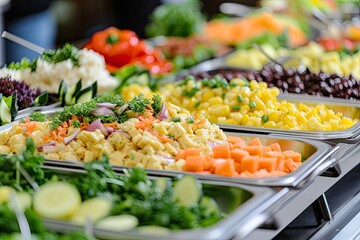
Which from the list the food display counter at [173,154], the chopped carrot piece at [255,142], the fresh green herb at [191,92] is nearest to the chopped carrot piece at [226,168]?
the food display counter at [173,154]

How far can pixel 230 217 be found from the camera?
172 centimetres

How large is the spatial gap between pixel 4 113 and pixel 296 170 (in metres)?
1.19

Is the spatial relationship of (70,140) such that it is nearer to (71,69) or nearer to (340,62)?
(71,69)

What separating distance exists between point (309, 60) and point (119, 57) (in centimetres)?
114

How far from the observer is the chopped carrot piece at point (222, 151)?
2.19m

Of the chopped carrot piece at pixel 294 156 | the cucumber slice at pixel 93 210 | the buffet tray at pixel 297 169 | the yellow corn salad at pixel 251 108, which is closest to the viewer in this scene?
the cucumber slice at pixel 93 210

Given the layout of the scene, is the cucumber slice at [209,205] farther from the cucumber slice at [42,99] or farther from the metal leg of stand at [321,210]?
the cucumber slice at [42,99]

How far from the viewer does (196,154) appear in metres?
2.19

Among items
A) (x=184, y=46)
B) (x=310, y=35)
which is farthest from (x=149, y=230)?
(x=310, y=35)

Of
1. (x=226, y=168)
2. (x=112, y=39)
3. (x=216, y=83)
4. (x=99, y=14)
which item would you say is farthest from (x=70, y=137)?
(x=99, y=14)

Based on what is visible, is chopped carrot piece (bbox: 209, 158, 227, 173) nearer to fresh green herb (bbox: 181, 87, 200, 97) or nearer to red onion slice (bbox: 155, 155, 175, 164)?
red onion slice (bbox: 155, 155, 175, 164)

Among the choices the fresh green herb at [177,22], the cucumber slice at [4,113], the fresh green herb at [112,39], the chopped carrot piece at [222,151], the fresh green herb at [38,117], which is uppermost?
the fresh green herb at [177,22]

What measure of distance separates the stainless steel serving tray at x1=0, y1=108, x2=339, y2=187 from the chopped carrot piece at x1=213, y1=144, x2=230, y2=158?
0.50 ft

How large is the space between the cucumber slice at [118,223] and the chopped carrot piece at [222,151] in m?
0.54
